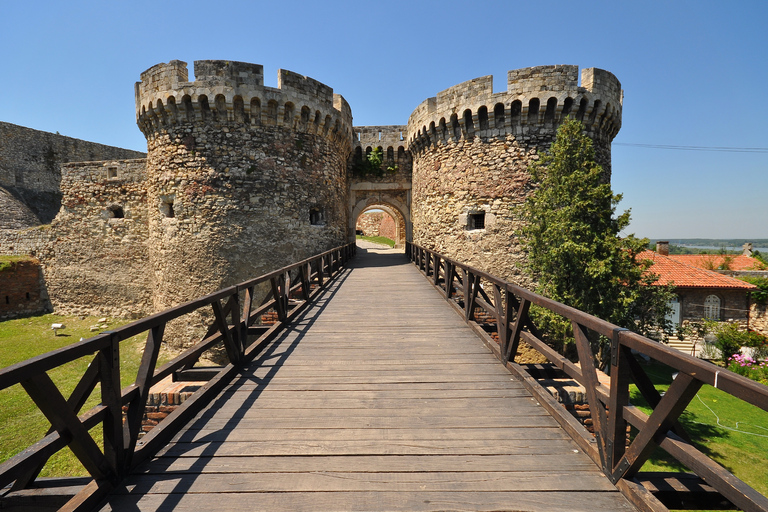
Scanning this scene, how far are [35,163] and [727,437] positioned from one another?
2896 cm

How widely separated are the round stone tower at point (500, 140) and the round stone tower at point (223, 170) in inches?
172

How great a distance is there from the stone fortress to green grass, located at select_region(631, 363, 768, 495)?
6192 millimetres

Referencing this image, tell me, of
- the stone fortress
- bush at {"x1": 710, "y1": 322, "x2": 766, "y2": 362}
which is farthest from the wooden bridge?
bush at {"x1": 710, "y1": 322, "x2": 766, "y2": 362}

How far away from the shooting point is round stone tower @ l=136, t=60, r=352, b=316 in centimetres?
952

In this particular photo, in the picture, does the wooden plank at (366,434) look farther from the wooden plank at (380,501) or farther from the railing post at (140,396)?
the wooden plank at (380,501)

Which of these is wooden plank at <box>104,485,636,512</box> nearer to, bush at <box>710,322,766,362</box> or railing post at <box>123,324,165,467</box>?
railing post at <box>123,324,165,467</box>

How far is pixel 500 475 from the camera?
211 centimetres

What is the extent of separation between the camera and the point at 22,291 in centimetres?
1273

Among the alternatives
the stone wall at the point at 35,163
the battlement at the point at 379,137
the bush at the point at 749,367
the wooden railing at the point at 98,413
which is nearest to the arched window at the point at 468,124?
the battlement at the point at 379,137

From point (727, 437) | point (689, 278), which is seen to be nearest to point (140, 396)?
point (727, 437)

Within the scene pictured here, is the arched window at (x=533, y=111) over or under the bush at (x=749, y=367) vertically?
over

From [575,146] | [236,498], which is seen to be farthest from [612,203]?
[236,498]

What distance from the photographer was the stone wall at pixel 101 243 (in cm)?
1230

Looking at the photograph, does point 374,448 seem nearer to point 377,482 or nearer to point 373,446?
point 373,446
